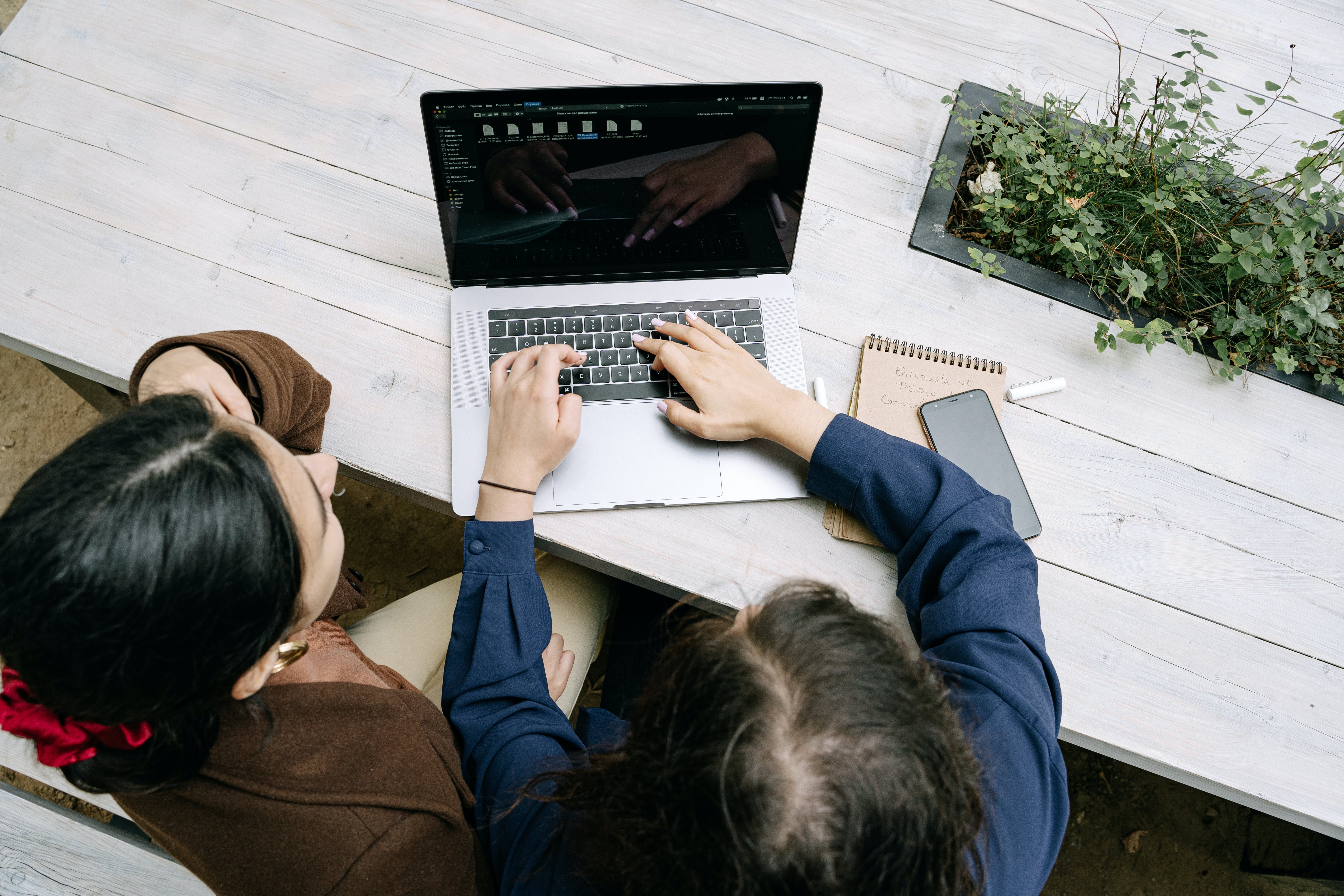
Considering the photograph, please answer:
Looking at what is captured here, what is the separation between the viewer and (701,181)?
977 millimetres

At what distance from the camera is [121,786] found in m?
0.71

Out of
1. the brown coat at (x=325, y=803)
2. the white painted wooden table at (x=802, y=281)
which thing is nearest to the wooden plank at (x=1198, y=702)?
the white painted wooden table at (x=802, y=281)

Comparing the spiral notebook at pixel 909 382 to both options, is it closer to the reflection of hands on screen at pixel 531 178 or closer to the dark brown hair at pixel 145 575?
the reflection of hands on screen at pixel 531 178

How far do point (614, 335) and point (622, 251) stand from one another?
0.11 meters

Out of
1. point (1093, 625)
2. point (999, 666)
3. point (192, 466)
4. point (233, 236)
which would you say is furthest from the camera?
point (233, 236)

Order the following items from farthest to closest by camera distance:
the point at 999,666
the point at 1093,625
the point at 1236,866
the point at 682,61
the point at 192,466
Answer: the point at 1236,866, the point at 682,61, the point at 1093,625, the point at 999,666, the point at 192,466

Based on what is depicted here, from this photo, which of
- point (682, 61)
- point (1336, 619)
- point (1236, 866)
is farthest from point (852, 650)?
point (1236, 866)

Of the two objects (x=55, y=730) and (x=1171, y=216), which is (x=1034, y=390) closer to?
(x=1171, y=216)

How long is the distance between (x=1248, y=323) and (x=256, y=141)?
144 cm

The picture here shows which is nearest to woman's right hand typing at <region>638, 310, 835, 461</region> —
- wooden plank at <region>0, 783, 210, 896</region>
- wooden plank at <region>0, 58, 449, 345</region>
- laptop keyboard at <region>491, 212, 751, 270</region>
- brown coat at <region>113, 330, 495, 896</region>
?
laptop keyboard at <region>491, 212, 751, 270</region>

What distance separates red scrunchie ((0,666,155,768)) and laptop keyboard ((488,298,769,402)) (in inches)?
22.7

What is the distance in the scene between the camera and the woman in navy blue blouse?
598mm

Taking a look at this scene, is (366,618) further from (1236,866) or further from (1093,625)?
(1236,866)

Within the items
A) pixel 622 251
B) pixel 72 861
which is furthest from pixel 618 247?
pixel 72 861
